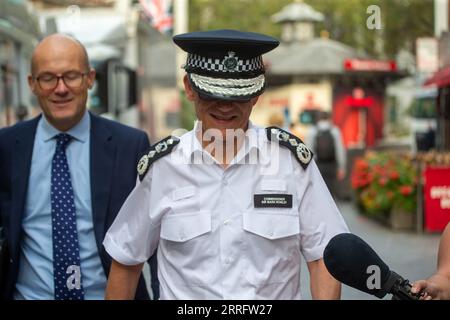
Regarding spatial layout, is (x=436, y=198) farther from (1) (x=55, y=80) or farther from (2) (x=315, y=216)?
(2) (x=315, y=216)

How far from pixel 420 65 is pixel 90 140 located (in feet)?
38.0

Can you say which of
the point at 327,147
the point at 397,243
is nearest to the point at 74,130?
the point at 397,243

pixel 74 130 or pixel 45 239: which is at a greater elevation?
pixel 74 130

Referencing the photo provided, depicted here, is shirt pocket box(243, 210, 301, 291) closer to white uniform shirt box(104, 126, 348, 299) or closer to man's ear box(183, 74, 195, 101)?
white uniform shirt box(104, 126, 348, 299)

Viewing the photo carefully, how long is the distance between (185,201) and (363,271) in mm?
1068

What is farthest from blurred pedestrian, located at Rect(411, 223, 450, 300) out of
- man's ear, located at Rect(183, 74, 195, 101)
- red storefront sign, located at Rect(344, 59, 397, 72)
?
red storefront sign, located at Rect(344, 59, 397, 72)

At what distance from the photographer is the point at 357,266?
196 centimetres

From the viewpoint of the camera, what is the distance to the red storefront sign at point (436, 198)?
11750 millimetres

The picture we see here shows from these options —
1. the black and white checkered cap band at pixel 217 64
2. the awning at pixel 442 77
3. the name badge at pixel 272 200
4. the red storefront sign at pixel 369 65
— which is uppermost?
the red storefront sign at pixel 369 65

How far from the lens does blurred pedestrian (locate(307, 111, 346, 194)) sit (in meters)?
15.2

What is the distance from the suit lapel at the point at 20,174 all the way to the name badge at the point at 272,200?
123 centimetres

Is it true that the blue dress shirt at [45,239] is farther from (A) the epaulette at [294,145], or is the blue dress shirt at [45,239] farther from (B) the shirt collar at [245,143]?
(A) the epaulette at [294,145]

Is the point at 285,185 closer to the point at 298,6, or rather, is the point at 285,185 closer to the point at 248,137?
the point at 248,137

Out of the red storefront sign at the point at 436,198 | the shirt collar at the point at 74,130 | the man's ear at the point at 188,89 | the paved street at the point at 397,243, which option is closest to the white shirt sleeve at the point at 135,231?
the man's ear at the point at 188,89
